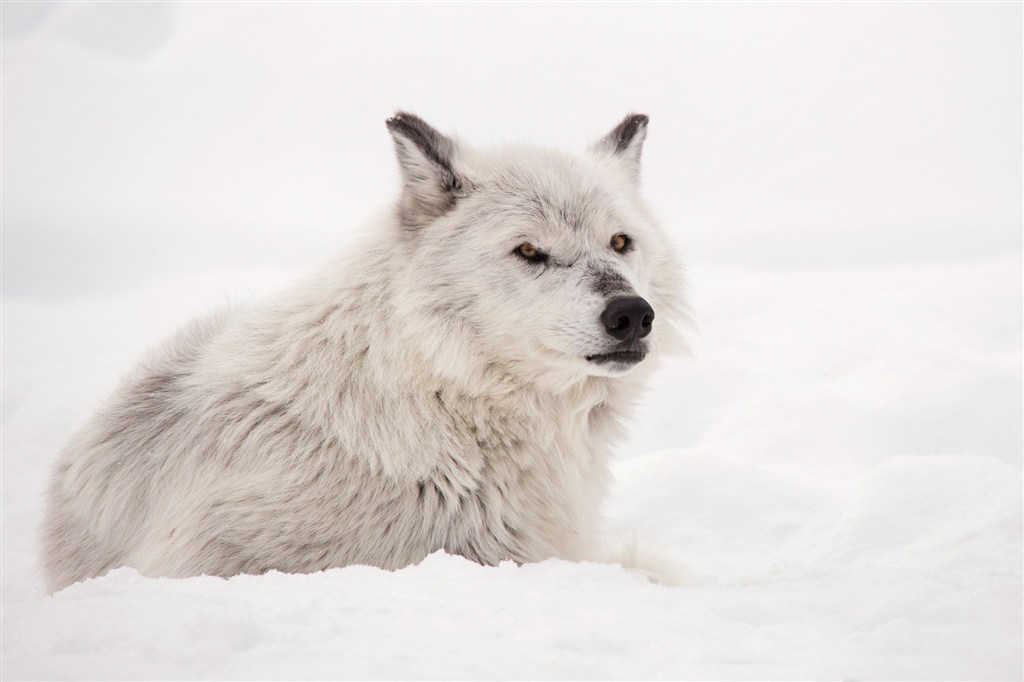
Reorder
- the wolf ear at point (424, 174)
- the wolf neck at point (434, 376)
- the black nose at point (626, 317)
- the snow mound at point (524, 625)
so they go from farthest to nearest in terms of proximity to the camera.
Answer: the wolf ear at point (424, 174)
the wolf neck at point (434, 376)
the black nose at point (626, 317)
the snow mound at point (524, 625)

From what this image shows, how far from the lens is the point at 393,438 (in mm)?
3781

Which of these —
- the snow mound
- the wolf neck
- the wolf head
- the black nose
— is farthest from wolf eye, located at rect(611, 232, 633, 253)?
the snow mound

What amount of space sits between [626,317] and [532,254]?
1.79 feet

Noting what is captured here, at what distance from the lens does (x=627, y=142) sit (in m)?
4.84

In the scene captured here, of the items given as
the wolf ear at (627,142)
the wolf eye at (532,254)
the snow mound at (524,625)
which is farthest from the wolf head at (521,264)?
the snow mound at (524,625)

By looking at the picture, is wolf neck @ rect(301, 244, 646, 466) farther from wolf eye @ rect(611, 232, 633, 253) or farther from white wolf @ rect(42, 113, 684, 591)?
wolf eye @ rect(611, 232, 633, 253)

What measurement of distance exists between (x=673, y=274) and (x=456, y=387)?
4.33 ft

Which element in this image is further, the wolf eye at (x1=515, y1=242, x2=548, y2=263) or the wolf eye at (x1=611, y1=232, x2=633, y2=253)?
the wolf eye at (x1=611, y1=232, x2=633, y2=253)

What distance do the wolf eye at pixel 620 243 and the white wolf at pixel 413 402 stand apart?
0.02m

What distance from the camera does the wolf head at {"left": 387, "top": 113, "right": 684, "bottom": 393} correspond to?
372cm

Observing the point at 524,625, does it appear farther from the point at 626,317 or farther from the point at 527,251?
the point at 527,251

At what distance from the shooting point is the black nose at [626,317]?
3.62 m

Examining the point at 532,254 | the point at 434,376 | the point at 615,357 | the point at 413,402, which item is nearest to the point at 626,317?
the point at 615,357

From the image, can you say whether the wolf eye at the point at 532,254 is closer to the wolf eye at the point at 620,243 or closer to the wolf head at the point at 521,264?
the wolf head at the point at 521,264
